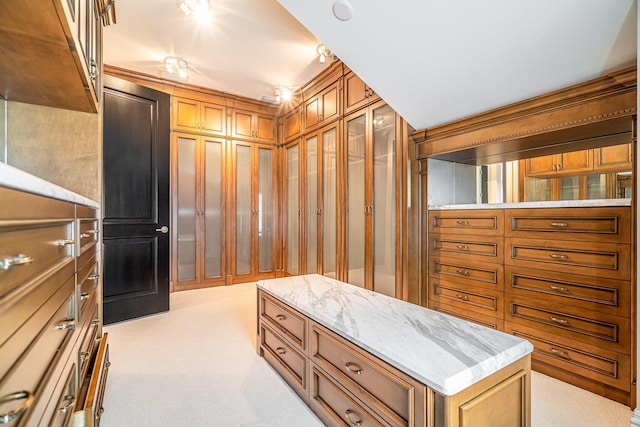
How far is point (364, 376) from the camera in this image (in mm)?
1139

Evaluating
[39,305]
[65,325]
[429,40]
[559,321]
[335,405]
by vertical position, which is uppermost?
[429,40]

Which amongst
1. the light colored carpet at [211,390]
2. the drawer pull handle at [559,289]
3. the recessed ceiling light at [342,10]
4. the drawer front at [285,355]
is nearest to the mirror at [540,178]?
the drawer pull handle at [559,289]

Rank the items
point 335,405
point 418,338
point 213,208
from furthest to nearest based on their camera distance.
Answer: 1. point 213,208
2. point 335,405
3. point 418,338

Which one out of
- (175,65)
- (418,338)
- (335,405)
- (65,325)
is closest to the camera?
(65,325)

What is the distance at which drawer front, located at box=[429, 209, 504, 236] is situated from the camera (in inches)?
83.4

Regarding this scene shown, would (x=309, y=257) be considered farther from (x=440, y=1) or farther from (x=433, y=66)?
(x=440, y=1)

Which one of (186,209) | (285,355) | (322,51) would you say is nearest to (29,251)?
(285,355)

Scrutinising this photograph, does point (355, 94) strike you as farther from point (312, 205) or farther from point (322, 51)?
point (312, 205)

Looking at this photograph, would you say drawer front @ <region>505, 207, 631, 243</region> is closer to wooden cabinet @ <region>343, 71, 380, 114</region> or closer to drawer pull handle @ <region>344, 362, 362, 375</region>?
drawer pull handle @ <region>344, 362, 362, 375</region>

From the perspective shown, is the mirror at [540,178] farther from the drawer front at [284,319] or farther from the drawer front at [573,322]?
the drawer front at [284,319]

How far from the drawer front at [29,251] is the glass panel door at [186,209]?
3.20 metres

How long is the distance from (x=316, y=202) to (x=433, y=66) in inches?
91.7

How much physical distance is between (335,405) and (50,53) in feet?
6.48

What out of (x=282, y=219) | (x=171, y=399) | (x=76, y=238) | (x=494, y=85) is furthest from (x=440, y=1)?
(x=282, y=219)
